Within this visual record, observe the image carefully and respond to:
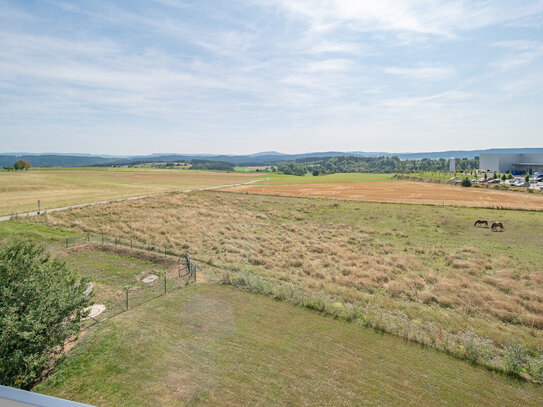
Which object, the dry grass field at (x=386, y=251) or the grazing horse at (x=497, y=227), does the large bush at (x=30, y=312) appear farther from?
the grazing horse at (x=497, y=227)

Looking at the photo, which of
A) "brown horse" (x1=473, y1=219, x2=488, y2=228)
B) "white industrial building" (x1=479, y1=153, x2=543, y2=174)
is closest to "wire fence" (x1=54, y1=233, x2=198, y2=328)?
"brown horse" (x1=473, y1=219, x2=488, y2=228)

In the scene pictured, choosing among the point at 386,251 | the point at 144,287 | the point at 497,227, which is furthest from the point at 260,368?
the point at 497,227

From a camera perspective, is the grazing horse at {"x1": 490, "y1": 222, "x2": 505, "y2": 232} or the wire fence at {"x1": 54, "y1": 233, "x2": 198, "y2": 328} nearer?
the wire fence at {"x1": 54, "y1": 233, "x2": 198, "y2": 328}

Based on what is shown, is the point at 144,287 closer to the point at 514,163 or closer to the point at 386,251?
the point at 386,251

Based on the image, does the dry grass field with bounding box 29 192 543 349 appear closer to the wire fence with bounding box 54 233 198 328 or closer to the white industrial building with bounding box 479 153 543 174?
the wire fence with bounding box 54 233 198 328

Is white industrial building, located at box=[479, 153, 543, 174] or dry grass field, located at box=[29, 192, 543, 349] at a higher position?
white industrial building, located at box=[479, 153, 543, 174]

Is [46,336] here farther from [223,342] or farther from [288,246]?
[288,246]
